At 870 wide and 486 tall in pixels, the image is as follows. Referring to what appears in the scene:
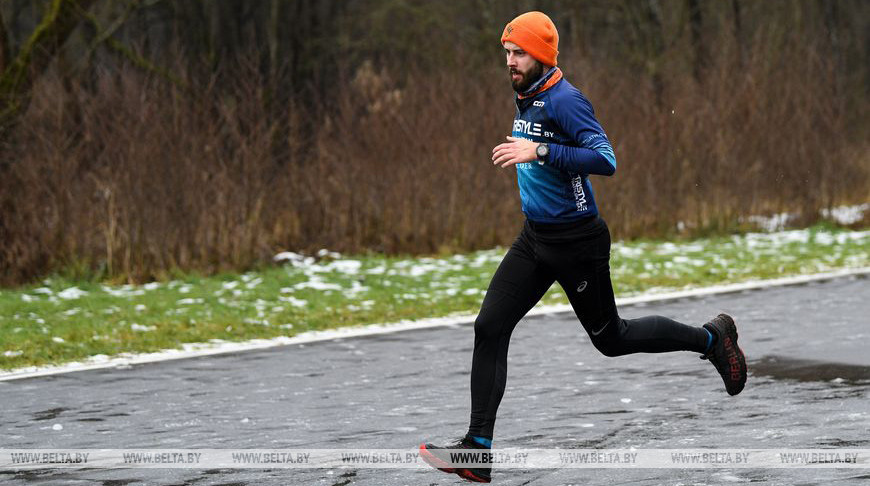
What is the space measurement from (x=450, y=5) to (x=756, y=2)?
964cm

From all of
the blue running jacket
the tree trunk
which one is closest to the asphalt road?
the blue running jacket

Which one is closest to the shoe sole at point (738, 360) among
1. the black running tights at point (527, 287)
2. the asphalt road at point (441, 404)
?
the asphalt road at point (441, 404)

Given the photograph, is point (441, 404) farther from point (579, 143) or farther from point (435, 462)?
point (579, 143)

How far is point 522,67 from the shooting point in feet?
20.1

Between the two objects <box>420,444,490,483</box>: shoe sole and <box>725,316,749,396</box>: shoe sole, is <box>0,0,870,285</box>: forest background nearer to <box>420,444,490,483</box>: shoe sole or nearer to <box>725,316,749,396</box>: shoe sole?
<box>725,316,749,396</box>: shoe sole

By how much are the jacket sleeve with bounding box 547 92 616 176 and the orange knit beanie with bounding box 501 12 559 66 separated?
197mm

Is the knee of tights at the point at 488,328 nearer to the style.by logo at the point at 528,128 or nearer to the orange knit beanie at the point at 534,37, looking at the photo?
the style.by logo at the point at 528,128

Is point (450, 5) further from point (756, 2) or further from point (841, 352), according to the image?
point (841, 352)

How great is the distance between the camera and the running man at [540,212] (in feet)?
19.6

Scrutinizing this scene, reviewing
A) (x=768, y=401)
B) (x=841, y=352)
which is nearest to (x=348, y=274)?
(x=841, y=352)

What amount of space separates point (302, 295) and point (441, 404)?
6084mm

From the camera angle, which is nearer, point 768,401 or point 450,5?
point 768,401

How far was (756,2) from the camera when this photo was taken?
4188cm

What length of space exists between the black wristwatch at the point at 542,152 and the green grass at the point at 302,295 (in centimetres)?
547
